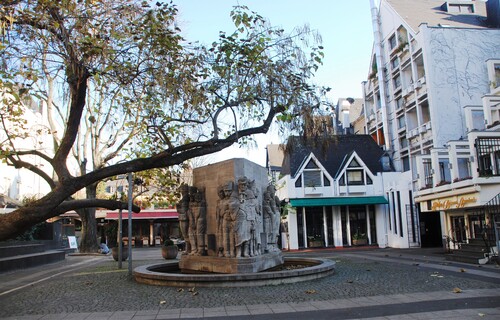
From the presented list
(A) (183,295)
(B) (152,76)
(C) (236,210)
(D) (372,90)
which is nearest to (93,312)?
(A) (183,295)

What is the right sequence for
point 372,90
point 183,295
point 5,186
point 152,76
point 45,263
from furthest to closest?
point 372,90, point 5,186, point 45,263, point 152,76, point 183,295

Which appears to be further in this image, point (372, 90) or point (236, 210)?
point (372, 90)

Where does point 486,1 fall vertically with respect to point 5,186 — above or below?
above

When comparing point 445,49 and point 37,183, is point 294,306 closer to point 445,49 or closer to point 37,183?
point 445,49

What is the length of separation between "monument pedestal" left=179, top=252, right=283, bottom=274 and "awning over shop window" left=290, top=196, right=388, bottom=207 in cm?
1845

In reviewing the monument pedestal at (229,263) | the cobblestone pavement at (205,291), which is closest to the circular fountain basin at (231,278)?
the cobblestone pavement at (205,291)

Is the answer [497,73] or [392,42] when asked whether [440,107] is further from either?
[392,42]

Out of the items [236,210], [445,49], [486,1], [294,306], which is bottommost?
[294,306]

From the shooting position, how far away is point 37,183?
4325 centimetres

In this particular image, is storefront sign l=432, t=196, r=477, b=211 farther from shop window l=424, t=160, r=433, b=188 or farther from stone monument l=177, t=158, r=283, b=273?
stone monument l=177, t=158, r=283, b=273

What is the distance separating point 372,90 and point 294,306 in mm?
34289

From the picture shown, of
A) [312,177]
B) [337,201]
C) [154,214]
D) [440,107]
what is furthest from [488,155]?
[154,214]

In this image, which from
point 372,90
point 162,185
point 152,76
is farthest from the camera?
point 372,90

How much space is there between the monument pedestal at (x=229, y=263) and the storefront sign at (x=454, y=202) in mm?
10172
